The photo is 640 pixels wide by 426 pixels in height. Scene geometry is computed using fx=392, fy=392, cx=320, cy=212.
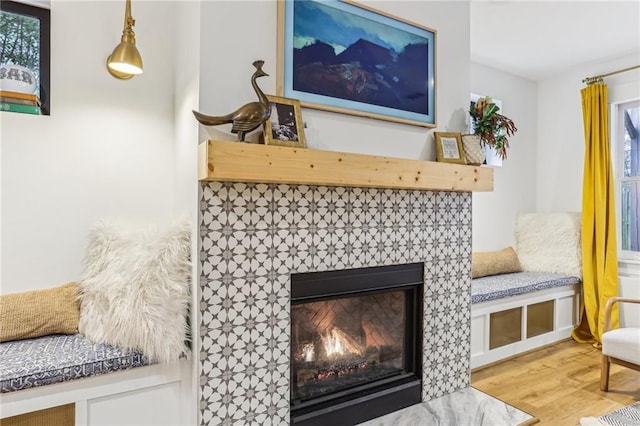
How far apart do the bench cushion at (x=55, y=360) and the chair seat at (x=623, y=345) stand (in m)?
2.90

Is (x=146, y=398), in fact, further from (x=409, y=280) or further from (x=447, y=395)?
(x=447, y=395)

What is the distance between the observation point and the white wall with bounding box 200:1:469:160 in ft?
5.82

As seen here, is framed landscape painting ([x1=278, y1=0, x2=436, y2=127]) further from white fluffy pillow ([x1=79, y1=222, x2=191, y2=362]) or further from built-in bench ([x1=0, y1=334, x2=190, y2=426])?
built-in bench ([x1=0, y1=334, x2=190, y2=426])

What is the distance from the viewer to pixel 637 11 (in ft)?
9.32

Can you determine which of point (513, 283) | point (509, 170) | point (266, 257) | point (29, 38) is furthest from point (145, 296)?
point (509, 170)

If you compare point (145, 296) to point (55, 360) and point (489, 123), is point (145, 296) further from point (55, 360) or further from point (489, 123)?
point (489, 123)

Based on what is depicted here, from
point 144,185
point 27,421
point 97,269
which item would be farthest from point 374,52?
point 27,421

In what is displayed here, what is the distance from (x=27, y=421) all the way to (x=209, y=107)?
149cm

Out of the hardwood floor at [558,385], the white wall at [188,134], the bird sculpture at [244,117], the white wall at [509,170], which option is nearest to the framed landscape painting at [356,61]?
the bird sculpture at [244,117]

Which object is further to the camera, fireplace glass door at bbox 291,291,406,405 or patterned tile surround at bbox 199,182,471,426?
fireplace glass door at bbox 291,291,406,405

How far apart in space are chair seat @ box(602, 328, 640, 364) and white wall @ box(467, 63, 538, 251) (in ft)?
4.39

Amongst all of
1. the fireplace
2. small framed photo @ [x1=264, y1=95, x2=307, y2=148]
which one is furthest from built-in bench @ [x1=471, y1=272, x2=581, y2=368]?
small framed photo @ [x1=264, y1=95, x2=307, y2=148]

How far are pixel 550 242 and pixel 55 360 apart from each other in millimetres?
4110

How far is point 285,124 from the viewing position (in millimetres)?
1856
